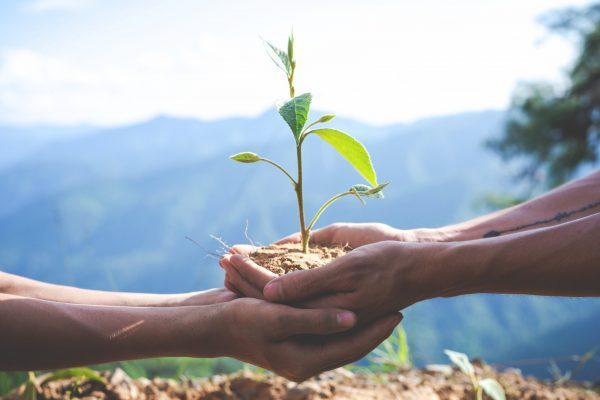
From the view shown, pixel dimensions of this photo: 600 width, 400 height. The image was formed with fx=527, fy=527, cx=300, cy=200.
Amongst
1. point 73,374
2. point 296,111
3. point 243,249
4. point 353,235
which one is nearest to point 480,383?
point 353,235

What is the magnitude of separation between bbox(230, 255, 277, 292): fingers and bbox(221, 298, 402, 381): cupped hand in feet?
0.19

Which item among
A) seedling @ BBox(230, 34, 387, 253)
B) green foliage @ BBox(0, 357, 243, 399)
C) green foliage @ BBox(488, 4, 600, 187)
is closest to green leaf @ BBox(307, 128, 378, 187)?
seedling @ BBox(230, 34, 387, 253)

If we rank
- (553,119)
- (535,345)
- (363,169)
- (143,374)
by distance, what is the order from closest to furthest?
1. (363,169)
2. (143,374)
3. (553,119)
4. (535,345)

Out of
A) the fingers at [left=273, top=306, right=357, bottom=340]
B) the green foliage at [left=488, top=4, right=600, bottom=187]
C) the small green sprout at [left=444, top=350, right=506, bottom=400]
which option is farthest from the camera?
the green foliage at [left=488, top=4, right=600, bottom=187]

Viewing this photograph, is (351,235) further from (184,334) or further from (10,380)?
(10,380)

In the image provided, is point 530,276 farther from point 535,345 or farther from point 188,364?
point 535,345

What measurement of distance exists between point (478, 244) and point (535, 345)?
2490 cm

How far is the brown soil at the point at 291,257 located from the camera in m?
1.35

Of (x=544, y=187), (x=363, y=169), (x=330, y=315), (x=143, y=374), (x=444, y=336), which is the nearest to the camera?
(x=330, y=315)

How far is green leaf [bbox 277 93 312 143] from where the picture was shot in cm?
131

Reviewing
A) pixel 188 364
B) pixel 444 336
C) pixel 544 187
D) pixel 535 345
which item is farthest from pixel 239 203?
pixel 188 364

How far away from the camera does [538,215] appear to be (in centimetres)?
188

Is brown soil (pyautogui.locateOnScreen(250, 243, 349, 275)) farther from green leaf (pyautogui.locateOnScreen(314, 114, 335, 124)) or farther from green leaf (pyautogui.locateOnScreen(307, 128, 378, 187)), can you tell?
green leaf (pyautogui.locateOnScreen(314, 114, 335, 124))

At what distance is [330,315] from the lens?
3.92 feet
